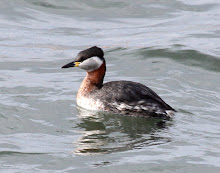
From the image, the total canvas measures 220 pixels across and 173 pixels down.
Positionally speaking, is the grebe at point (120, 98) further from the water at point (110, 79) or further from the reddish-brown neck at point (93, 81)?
the water at point (110, 79)

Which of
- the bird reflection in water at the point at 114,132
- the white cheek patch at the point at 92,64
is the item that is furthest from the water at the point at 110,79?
the white cheek patch at the point at 92,64

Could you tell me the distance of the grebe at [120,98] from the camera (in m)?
10.0

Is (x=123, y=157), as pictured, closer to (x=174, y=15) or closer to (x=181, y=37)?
(x=181, y=37)

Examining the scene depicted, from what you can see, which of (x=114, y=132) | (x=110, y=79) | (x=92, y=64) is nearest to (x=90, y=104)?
(x=92, y=64)

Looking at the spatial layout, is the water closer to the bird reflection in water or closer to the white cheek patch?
the bird reflection in water

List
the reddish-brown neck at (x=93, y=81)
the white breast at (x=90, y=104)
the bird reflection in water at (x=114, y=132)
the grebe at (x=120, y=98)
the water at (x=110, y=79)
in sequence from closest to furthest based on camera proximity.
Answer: the water at (x=110, y=79) < the bird reflection in water at (x=114, y=132) < the grebe at (x=120, y=98) < the white breast at (x=90, y=104) < the reddish-brown neck at (x=93, y=81)

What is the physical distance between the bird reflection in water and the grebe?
0.12 metres

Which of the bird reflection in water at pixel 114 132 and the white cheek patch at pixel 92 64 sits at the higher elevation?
the white cheek patch at pixel 92 64

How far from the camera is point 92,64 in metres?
10.7

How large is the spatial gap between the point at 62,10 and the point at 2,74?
7.15 metres

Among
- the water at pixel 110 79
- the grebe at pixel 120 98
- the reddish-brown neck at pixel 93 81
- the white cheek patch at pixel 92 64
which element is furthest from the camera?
the reddish-brown neck at pixel 93 81

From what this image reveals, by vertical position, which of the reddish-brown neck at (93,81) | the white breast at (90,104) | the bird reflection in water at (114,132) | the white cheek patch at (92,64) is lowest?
Result: the bird reflection in water at (114,132)

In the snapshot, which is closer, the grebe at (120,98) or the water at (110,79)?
the water at (110,79)

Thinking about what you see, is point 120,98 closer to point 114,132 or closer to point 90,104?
point 90,104
